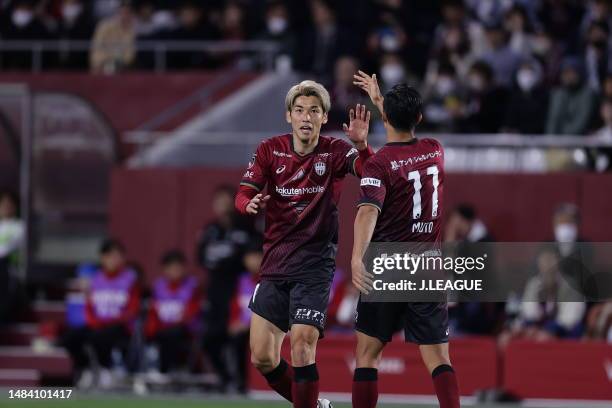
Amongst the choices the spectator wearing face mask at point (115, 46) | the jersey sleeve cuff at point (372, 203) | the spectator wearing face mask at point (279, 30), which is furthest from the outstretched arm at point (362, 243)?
the spectator wearing face mask at point (115, 46)

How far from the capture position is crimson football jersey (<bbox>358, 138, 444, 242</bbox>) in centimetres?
963

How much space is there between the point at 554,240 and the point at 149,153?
579 centimetres

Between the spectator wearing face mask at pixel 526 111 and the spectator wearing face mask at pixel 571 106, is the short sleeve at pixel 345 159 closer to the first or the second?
the spectator wearing face mask at pixel 571 106

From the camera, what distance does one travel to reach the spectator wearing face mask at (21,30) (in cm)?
2198

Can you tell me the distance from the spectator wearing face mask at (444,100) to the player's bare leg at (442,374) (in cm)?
854

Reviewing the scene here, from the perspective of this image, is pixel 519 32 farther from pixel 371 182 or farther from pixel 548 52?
pixel 371 182

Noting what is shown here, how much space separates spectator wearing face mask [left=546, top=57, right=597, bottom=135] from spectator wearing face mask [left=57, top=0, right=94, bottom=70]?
25.3 ft

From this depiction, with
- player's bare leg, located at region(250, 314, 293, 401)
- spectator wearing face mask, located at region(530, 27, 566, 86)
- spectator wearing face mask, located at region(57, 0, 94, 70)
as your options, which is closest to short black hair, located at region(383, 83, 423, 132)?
player's bare leg, located at region(250, 314, 293, 401)

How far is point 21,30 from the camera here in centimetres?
2214

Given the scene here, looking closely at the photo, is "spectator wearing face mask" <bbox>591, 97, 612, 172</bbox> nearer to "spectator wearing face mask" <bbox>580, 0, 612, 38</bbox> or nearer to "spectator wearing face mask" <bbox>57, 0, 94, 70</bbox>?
"spectator wearing face mask" <bbox>580, 0, 612, 38</bbox>

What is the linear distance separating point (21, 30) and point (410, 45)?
20.3 feet

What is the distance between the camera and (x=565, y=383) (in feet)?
50.4

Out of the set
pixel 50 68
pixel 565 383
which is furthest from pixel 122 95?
pixel 565 383

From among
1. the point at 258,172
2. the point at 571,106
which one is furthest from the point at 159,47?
the point at 258,172
